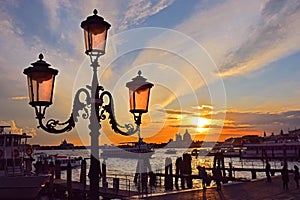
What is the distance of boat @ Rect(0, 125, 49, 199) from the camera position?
26531 millimetres

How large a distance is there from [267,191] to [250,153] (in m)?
80.8

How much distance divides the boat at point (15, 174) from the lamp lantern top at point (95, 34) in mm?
23356

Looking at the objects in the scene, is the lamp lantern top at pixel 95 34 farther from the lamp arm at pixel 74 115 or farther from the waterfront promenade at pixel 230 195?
the waterfront promenade at pixel 230 195

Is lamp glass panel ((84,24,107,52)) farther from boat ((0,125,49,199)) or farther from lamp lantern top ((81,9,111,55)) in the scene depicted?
boat ((0,125,49,199))

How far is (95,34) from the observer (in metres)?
6.08

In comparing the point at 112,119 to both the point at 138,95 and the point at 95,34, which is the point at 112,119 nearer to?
the point at 138,95

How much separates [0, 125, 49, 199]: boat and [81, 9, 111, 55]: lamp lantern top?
76.6 ft

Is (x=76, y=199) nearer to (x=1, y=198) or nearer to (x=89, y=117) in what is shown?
(x=1, y=198)

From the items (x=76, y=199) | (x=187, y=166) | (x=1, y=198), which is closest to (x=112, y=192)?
(x=76, y=199)

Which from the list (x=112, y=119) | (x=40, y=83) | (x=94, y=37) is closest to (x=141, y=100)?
(x=112, y=119)

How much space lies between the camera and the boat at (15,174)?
87.0ft

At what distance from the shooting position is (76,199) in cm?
3069

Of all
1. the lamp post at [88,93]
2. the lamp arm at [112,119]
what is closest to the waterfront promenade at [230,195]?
the lamp arm at [112,119]

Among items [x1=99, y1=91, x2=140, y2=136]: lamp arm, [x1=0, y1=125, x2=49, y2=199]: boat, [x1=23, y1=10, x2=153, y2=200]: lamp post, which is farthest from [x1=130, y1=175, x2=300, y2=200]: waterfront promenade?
[x1=0, y1=125, x2=49, y2=199]: boat
